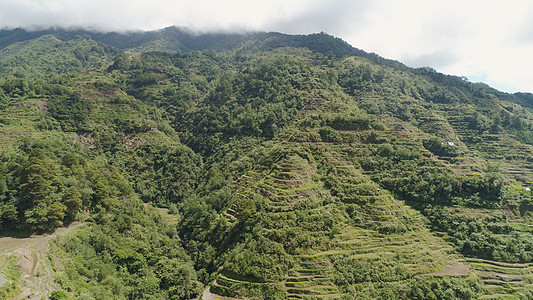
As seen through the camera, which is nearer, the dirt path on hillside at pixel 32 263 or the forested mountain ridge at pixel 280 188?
the dirt path on hillside at pixel 32 263

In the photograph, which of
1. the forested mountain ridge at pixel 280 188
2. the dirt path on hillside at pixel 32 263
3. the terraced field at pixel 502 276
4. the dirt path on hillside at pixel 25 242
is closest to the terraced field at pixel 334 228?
the forested mountain ridge at pixel 280 188

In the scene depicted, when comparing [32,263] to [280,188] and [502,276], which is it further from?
[502,276]

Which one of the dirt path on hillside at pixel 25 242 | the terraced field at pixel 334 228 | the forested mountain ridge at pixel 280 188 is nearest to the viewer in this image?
the dirt path on hillside at pixel 25 242

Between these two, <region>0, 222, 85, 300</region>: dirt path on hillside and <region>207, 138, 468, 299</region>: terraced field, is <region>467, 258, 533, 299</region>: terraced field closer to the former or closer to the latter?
Result: <region>207, 138, 468, 299</region>: terraced field

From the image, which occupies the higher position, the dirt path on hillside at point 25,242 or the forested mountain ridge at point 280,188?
the forested mountain ridge at point 280,188

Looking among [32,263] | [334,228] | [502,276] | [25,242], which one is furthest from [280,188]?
[25,242]

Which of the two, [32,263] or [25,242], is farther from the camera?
[25,242]

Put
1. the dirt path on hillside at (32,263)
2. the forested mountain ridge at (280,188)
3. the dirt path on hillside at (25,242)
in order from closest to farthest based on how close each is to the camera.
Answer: the dirt path on hillside at (32,263) → the dirt path on hillside at (25,242) → the forested mountain ridge at (280,188)

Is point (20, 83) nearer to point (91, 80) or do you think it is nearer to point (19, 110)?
point (19, 110)

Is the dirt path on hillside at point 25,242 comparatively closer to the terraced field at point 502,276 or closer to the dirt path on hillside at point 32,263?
the dirt path on hillside at point 32,263
